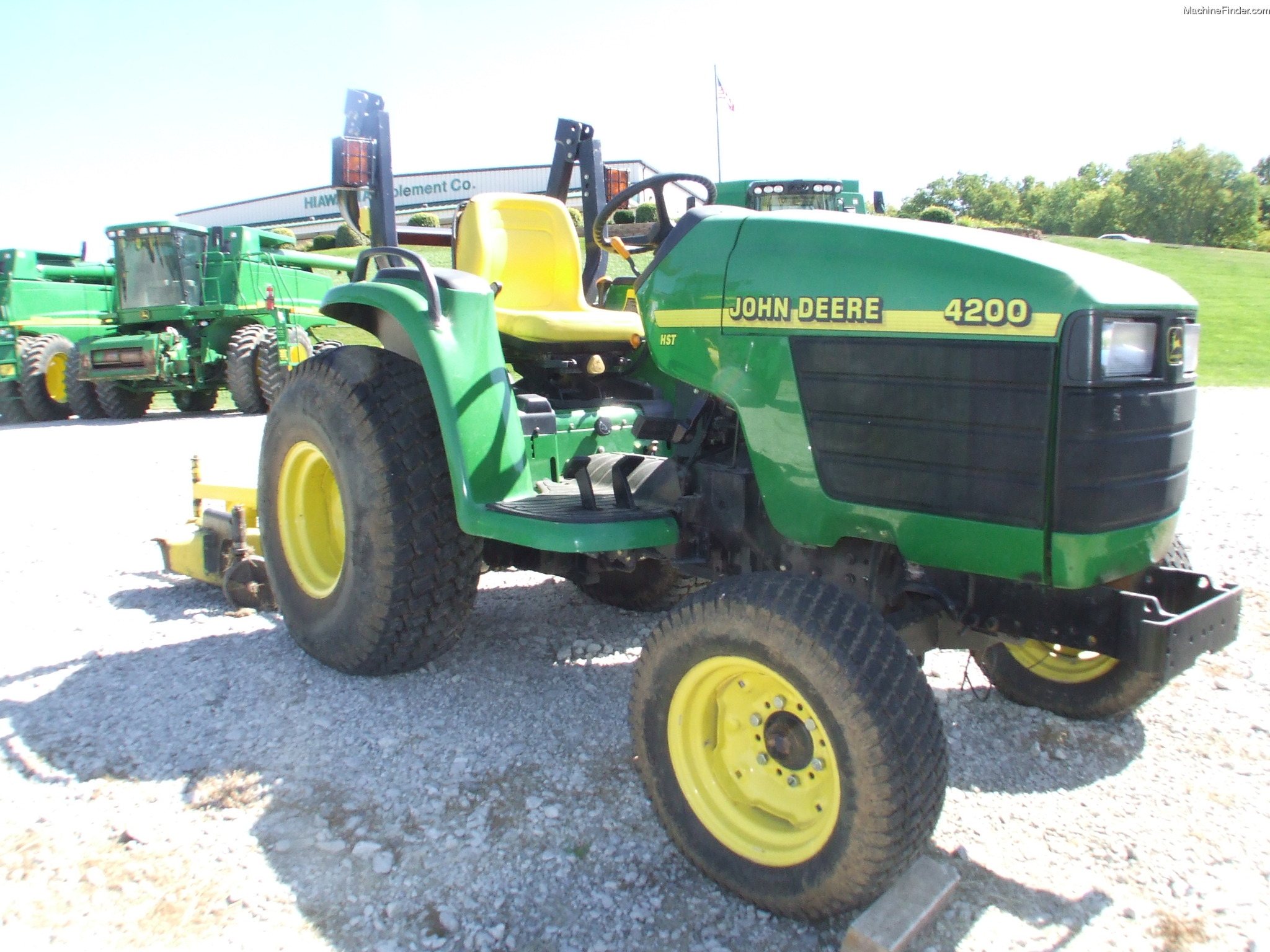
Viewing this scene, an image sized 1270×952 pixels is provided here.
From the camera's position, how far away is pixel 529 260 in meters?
3.83

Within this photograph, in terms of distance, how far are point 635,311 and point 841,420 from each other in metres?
1.91

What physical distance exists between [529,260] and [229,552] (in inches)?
66.6

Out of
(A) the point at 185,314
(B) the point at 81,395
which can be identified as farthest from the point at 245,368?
(B) the point at 81,395

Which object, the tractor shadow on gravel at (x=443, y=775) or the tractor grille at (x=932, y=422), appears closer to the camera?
the tractor grille at (x=932, y=422)

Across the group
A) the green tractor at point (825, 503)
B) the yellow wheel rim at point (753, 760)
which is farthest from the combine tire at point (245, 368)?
the yellow wheel rim at point (753, 760)

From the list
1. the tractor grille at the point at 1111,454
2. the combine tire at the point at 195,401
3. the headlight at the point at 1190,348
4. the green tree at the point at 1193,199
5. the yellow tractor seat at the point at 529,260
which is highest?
the green tree at the point at 1193,199

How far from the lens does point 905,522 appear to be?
2012 millimetres

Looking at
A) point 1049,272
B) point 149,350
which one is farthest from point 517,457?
point 149,350

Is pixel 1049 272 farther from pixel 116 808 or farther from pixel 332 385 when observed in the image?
pixel 116 808

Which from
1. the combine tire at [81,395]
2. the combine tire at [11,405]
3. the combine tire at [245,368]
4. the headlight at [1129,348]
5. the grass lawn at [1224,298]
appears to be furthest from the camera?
the grass lawn at [1224,298]

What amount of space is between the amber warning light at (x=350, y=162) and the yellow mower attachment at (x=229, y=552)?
136 cm

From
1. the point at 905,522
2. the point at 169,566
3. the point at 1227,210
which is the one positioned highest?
the point at 1227,210

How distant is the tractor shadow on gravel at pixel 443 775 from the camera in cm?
201

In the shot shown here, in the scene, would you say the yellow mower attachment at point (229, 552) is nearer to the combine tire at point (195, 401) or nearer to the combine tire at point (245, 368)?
the combine tire at point (245, 368)
